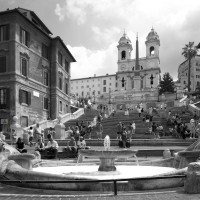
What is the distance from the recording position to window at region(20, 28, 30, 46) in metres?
36.3

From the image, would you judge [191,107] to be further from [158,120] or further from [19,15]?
[19,15]

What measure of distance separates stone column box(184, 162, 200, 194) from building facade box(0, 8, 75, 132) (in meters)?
28.9

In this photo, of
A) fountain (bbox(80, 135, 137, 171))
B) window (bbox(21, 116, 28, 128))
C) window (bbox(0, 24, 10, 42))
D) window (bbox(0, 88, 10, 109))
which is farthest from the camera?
window (bbox(21, 116, 28, 128))

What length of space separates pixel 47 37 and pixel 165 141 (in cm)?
2268

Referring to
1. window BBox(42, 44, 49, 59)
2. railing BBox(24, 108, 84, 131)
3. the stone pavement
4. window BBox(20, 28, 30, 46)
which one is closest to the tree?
railing BBox(24, 108, 84, 131)

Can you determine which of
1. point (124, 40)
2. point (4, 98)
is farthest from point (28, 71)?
point (124, 40)

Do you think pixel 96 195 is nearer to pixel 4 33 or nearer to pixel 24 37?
pixel 4 33

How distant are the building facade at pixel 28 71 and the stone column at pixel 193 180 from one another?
28.9 meters

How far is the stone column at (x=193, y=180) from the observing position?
696 cm

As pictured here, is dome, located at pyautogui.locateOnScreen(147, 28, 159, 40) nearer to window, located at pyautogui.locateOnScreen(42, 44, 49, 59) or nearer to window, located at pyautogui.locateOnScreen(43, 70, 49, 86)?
window, located at pyautogui.locateOnScreen(42, 44, 49, 59)

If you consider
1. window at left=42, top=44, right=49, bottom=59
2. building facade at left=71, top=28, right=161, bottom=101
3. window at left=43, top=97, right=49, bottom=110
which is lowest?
window at left=43, top=97, right=49, bottom=110

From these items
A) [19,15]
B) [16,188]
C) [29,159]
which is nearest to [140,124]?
[19,15]

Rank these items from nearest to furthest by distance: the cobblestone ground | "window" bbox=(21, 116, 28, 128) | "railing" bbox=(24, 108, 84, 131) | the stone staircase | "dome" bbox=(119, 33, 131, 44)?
1. the cobblestone ground
2. "railing" bbox=(24, 108, 84, 131)
3. "window" bbox=(21, 116, 28, 128)
4. the stone staircase
5. "dome" bbox=(119, 33, 131, 44)

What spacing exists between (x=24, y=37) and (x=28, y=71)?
146 inches
